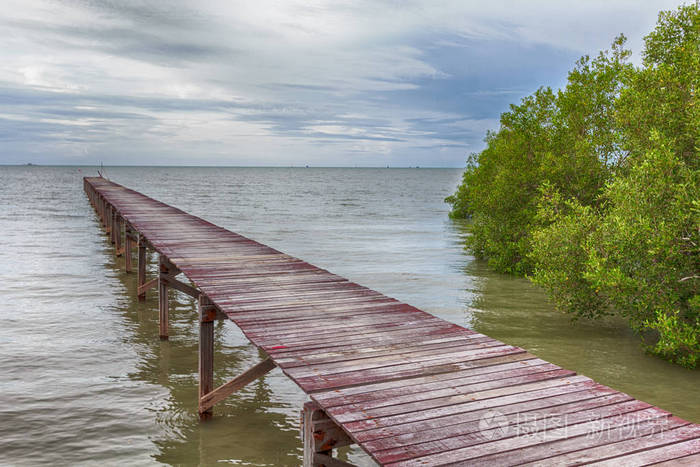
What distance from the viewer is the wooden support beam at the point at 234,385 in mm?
6707

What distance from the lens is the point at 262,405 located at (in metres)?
8.13

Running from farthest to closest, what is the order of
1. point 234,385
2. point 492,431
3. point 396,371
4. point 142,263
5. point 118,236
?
1. point 118,236
2. point 142,263
3. point 234,385
4. point 396,371
5. point 492,431

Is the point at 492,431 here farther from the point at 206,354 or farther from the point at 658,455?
the point at 206,354

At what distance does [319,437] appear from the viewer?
4.48 m

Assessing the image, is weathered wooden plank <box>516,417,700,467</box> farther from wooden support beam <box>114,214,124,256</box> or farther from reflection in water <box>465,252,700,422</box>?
wooden support beam <box>114,214,124,256</box>

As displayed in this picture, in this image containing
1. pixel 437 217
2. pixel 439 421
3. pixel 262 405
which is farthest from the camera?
pixel 437 217

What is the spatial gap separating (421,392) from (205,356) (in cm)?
396

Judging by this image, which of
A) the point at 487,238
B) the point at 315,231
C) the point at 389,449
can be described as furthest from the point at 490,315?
the point at 315,231

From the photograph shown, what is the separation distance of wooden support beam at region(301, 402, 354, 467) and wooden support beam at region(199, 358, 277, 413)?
202 cm

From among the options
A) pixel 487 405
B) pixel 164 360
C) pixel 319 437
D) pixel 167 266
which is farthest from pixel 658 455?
pixel 167 266

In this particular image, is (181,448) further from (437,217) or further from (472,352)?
(437,217)

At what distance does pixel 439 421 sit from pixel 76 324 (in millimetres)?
10309

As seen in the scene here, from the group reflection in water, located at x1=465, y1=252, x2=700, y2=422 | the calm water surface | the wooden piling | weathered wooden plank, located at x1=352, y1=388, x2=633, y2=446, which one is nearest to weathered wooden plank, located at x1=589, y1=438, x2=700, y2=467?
weathered wooden plank, located at x1=352, y1=388, x2=633, y2=446

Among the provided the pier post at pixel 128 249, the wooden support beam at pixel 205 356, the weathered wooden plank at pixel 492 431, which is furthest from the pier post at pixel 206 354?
the pier post at pixel 128 249
